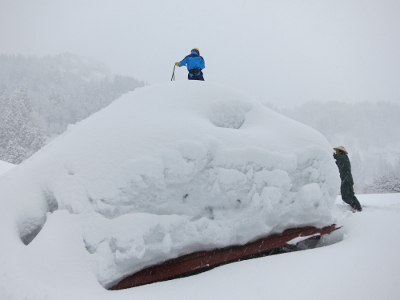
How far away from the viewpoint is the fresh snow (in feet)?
4.78

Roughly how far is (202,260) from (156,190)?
0.73 metres

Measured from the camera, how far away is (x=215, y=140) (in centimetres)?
203

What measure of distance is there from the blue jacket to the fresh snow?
9.27 ft

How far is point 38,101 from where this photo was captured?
5294 cm

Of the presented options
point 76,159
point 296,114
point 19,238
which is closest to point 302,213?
point 76,159

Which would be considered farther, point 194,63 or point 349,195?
point 194,63

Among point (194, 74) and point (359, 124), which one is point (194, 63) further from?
point (359, 124)

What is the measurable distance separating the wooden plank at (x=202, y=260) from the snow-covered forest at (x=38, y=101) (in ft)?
91.6

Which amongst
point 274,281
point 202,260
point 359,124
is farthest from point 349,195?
point 359,124

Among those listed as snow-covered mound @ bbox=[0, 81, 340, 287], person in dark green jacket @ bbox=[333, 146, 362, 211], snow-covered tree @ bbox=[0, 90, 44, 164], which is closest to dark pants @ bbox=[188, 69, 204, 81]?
snow-covered mound @ bbox=[0, 81, 340, 287]

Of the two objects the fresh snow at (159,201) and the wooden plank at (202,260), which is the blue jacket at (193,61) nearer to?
the fresh snow at (159,201)

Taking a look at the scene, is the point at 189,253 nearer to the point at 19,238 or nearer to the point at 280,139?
the point at 19,238

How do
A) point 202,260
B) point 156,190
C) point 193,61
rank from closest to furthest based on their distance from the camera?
point 156,190
point 202,260
point 193,61

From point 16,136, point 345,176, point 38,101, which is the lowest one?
point 16,136
